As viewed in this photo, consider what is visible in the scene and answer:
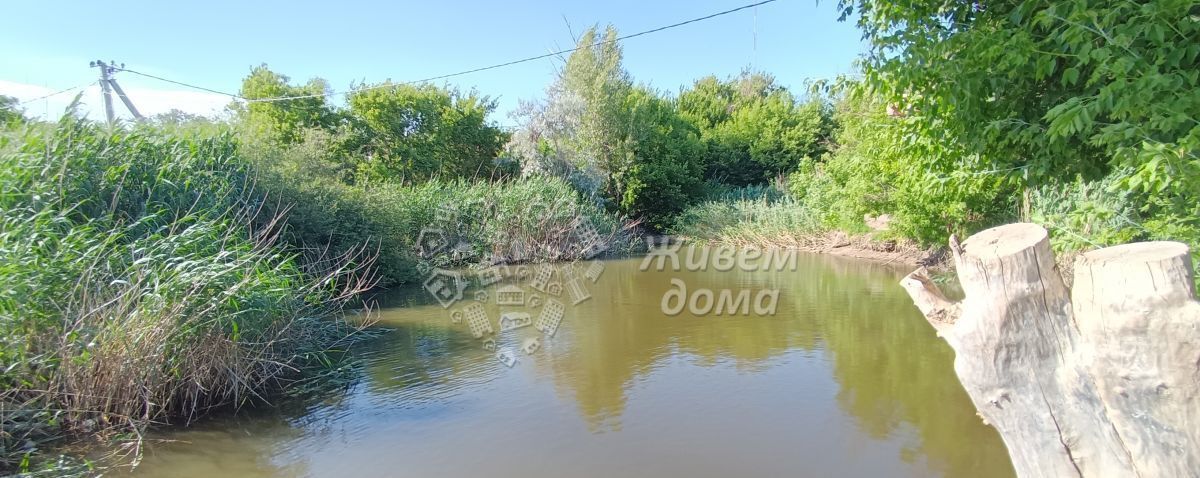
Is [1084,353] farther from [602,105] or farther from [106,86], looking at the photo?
[602,105]

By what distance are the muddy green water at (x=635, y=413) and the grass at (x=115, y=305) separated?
469mm

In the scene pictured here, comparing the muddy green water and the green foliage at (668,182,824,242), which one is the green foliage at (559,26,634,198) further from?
the muddy green water

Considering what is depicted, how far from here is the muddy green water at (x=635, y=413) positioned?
475 cm

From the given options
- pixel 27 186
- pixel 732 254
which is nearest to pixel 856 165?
pixel 732 254

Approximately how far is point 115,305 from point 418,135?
1720cm

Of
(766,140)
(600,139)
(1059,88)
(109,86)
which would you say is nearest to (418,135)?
(600,139)

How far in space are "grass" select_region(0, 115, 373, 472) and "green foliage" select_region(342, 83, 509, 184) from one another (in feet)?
44.6

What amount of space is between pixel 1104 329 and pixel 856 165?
37.9 ft

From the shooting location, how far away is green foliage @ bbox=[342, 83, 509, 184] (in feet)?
68.9

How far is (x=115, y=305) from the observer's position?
199 inches

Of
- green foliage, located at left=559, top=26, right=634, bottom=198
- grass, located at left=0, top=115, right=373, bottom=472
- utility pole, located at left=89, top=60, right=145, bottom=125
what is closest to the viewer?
grass, located at left=0, top=115, right=373, bottom=472

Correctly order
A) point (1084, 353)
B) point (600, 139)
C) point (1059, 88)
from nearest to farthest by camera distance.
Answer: point (1084, 353), point (1059, 88), point (600, 139)

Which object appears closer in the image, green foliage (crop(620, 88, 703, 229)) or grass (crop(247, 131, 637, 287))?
grass (crop(247, 131, 637, 287))

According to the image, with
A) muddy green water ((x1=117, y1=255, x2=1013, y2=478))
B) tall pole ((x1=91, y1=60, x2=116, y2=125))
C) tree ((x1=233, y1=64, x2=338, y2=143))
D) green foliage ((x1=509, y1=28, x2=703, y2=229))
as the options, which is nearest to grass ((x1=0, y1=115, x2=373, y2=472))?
muddy green water ((x1=117, y1=255, x2=1013, y2=478))
